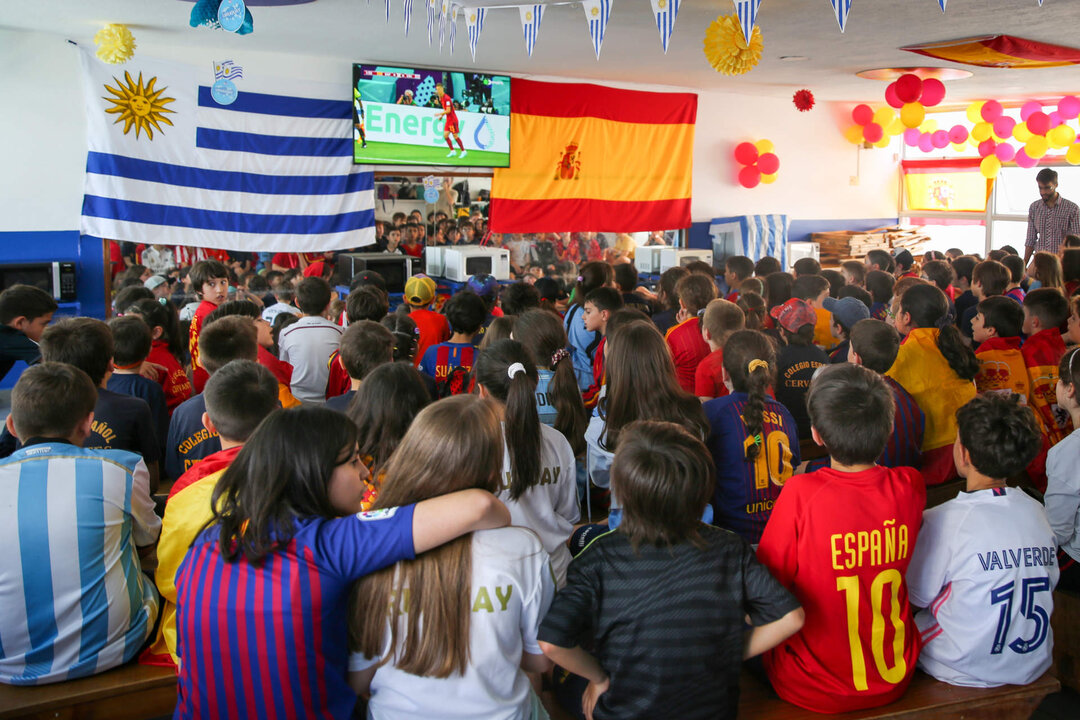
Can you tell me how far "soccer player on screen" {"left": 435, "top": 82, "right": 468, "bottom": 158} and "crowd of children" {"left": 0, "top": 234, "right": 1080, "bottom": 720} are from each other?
16.7 feet

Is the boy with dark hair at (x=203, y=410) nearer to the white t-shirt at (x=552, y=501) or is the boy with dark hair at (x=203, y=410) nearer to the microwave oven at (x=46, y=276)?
the white t-shirt at (x=552, y=501)

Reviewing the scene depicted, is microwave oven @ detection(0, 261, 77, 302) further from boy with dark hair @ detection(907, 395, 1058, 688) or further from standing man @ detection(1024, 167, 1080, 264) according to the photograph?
standing man @ detection(1024, 167, 1080, 264)

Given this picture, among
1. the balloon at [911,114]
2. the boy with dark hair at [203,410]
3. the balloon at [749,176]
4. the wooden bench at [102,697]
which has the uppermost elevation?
the balloon at [911,114]

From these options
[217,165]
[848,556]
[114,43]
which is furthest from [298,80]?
[848,556]

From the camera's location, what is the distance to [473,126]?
8094mm

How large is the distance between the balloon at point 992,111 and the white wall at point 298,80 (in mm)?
1662

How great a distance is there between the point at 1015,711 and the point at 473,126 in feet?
23.0

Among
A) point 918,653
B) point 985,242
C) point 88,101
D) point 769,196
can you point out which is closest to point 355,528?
point 918,653

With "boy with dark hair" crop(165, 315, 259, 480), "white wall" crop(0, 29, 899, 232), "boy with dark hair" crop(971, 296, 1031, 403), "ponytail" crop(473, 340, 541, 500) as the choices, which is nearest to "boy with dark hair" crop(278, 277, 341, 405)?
"boy with dark hair" crop(165, 315, 259, 480)

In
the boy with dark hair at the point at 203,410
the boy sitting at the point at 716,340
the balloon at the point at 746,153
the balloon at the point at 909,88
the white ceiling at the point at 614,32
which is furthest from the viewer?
the balloon at the point at 746,153

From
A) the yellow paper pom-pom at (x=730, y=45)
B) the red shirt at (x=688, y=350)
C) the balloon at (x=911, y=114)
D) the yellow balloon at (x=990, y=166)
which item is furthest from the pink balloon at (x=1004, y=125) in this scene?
the red shirt at (x=688, y=350)

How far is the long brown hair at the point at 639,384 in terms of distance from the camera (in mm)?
2793

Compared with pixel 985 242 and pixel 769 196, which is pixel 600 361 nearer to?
pixel 769 196

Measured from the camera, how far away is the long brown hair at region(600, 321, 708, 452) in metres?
2.79
